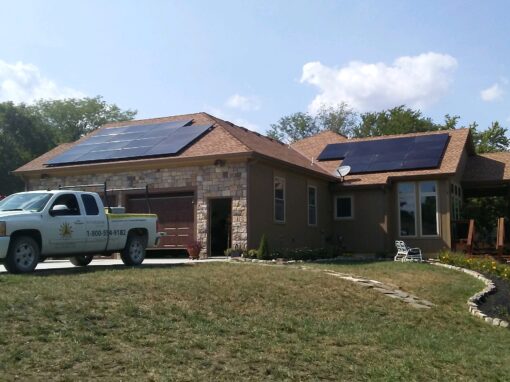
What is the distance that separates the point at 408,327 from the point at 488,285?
5.60 metres

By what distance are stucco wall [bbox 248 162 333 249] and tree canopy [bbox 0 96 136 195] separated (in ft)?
99.4

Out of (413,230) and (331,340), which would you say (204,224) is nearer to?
(413,230)

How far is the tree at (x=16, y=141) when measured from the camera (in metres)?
47.9

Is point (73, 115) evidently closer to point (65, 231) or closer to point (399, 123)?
point (399, 123)

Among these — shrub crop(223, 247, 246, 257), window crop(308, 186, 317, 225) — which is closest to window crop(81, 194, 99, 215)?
shrub crop(223, 247, 246, 257)

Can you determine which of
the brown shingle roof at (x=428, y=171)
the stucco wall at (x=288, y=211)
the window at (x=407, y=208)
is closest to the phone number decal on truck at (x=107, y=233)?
the stucco wall at (x=288, y=211)

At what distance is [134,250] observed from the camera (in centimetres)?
1464

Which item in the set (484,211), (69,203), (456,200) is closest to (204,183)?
(69,203)

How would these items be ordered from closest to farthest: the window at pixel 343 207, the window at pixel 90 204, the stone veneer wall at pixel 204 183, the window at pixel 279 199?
the window at pixel 90 204 < the stone veneer wall at pixel 204 183 < the window at pixel 279 199 < the window at pixel 343 207

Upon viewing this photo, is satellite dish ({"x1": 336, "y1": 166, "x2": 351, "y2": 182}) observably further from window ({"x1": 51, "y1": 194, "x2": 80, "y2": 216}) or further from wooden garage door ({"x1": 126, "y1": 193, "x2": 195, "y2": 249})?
window ({"x1": 51, "y1": 194, "x2": 80, "y2": 216})

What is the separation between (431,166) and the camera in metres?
23.4

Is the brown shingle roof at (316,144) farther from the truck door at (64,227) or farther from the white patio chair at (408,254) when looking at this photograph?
the truck door at (64,227)

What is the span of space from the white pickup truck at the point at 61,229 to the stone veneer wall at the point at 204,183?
4.66 metres

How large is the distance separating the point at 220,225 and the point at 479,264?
8480mm
